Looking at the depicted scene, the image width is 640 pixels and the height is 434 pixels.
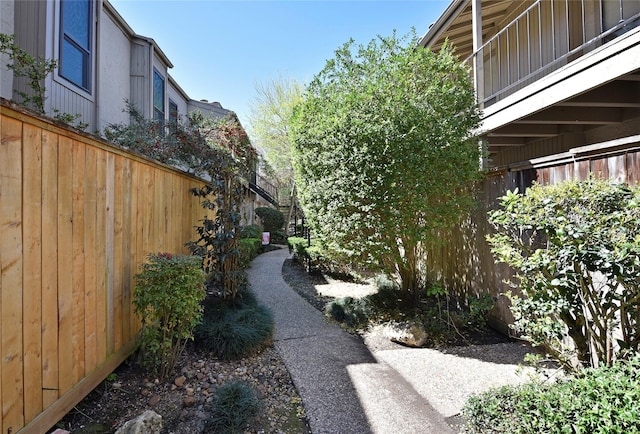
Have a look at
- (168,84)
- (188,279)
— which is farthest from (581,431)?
(168,84)

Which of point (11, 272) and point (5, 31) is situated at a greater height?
point (5, 31)

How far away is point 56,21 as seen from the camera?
5.43 metres

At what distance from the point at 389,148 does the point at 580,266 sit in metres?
2.47

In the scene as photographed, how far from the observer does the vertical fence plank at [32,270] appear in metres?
1.92

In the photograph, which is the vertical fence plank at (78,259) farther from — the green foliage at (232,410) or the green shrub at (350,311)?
the green shrub at (350,311)

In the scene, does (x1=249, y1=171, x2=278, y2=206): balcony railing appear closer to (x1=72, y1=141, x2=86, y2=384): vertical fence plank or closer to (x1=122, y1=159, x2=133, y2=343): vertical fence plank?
(x1=122, y1=159, x2=133, y2=343): vertical fence plank

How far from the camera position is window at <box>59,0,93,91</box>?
18.8ft

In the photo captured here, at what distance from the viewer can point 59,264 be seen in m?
2.22

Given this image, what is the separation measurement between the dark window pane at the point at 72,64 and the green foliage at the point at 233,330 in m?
4.95

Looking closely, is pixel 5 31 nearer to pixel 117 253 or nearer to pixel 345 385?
pixel 117 253

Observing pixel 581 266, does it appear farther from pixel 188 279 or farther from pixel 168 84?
pixel 168 84

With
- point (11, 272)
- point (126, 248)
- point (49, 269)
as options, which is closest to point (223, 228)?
point (126, 248)

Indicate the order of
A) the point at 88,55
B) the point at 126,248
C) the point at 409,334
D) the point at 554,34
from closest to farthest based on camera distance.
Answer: the point at 126,248, the point at 409,334, the point at 554,34, the point at 88,55

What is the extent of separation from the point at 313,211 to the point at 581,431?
4110 mm
